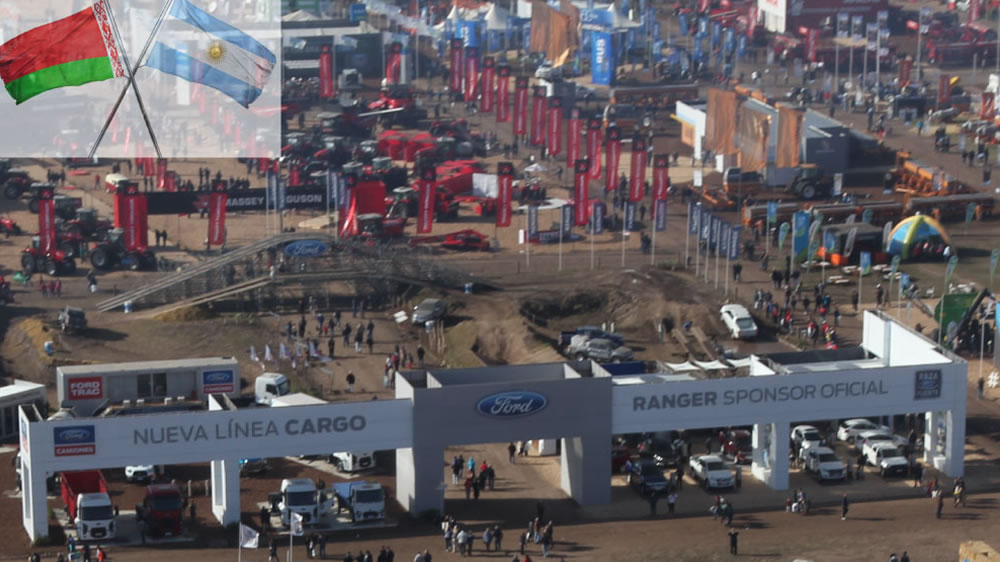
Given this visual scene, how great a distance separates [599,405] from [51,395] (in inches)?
765

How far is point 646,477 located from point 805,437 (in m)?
5.83

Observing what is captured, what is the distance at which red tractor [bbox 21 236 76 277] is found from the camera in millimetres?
79938

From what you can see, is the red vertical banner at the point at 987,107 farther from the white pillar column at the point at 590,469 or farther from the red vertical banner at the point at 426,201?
the white pillar column at the point at 590,469

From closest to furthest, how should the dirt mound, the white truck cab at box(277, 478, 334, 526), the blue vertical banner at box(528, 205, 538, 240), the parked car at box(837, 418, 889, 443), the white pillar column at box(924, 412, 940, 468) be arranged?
1. the white truck cab at box(277, 478, 334, 526)
2. the white pillar column at box(924, 412, 940, 468)
3. the parked car at box(837, 418, 889, 443)
4. the dirt mound
5. the blue vertical banner at box(528, 205, 538, 240)

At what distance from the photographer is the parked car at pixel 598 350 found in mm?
68188

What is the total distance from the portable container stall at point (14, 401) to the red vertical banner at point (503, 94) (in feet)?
162

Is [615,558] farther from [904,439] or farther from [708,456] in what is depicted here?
[904,439]

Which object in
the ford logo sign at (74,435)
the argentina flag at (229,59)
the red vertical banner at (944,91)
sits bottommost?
the ford logo sign at (74,435)

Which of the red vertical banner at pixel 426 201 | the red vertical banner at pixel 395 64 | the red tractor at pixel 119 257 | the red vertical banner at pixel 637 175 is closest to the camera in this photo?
the red tractor at pixel 119 257

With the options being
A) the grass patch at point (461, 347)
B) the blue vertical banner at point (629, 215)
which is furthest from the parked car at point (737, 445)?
the blue vertical banner at point (629, 215)

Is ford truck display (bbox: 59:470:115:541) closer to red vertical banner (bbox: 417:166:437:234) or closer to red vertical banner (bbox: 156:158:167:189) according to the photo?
red vertical banner (bbox: 417:166:437:234)

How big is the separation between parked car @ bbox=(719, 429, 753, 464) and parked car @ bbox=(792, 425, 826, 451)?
126cm

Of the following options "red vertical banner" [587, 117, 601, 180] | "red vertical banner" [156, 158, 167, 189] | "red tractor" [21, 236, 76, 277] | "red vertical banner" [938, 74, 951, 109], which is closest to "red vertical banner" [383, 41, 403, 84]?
"red vertical banner" [156, 158, 167, 189]

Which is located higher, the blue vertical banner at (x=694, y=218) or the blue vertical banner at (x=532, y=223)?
the blue vertical banner at (x=694, y=218)
